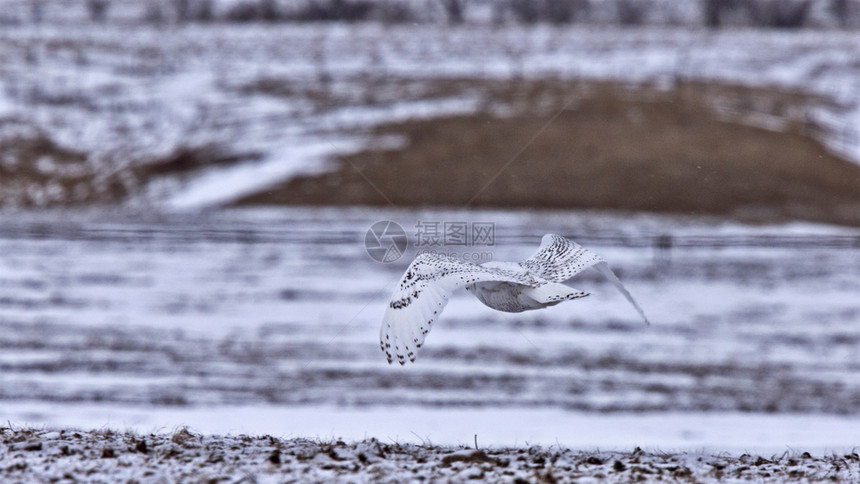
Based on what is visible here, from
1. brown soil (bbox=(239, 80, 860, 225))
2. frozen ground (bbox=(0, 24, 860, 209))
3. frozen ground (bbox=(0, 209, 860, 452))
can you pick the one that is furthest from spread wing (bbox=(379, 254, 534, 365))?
frozen ground (bbox=(0, 24, 860, 209))

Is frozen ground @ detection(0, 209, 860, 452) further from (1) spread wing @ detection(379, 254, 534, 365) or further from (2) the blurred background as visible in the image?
(1) spread wing @ detection(379, 254, 534, 365)

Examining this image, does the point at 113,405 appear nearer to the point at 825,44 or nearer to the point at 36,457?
the point at 36,457

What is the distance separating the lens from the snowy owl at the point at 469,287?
260 inches

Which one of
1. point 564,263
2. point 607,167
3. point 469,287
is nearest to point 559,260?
point 564,263

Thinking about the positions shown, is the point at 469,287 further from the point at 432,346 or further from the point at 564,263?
the point at 432,346

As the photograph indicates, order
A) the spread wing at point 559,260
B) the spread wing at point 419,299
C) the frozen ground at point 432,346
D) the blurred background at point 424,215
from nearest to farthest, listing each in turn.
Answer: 1. the spread wing at point 419,299
2. the spread wing at point 559,260
3. the frozen ground at point 432,346
4. the blurred background at point 424,215

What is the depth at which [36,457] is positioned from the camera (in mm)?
6523

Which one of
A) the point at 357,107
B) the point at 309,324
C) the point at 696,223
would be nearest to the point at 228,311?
the point at 309,324

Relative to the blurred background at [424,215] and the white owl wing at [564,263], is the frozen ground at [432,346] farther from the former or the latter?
the white owl wing at [564,263]

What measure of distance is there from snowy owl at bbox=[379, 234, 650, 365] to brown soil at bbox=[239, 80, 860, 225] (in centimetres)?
1721

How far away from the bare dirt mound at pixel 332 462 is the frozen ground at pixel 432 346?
174 cm

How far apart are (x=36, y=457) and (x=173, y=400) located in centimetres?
448

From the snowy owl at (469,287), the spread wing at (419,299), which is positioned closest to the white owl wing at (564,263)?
the snowy owl at (469,287)

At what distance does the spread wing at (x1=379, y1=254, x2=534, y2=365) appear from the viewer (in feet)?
21.4
